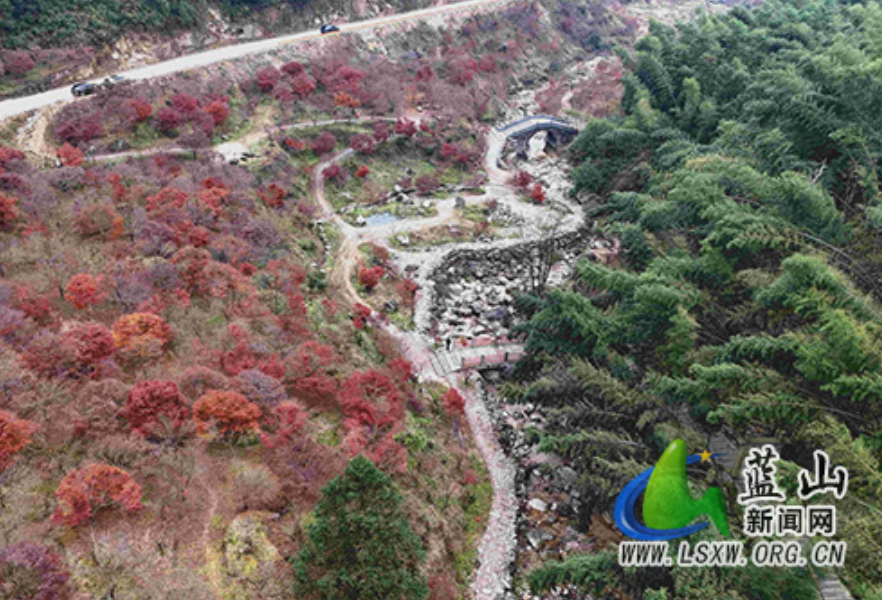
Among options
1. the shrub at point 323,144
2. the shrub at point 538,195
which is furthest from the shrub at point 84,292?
the shrub at point 538,195

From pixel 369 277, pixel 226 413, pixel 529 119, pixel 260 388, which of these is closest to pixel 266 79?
pixel 369 277

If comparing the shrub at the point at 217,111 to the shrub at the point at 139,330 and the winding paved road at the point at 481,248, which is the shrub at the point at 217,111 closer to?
the winding paved road at the point at 481,248

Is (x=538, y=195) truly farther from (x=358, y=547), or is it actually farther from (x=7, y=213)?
(x=358, y=547)

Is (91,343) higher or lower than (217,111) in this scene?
lower

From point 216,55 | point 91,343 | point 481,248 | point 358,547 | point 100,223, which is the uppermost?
point 216,55

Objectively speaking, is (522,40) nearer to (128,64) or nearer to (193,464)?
(128,64)

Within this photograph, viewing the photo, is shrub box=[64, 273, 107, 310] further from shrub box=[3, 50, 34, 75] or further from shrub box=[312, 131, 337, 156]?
shrub box=[3, 50, 34, 75]

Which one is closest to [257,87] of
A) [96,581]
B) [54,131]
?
[54,131]

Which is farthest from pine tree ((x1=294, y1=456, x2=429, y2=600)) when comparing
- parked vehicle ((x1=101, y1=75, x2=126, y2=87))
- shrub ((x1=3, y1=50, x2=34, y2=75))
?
shrub ((x1=3, y1=50, x2=34, y2=75))
